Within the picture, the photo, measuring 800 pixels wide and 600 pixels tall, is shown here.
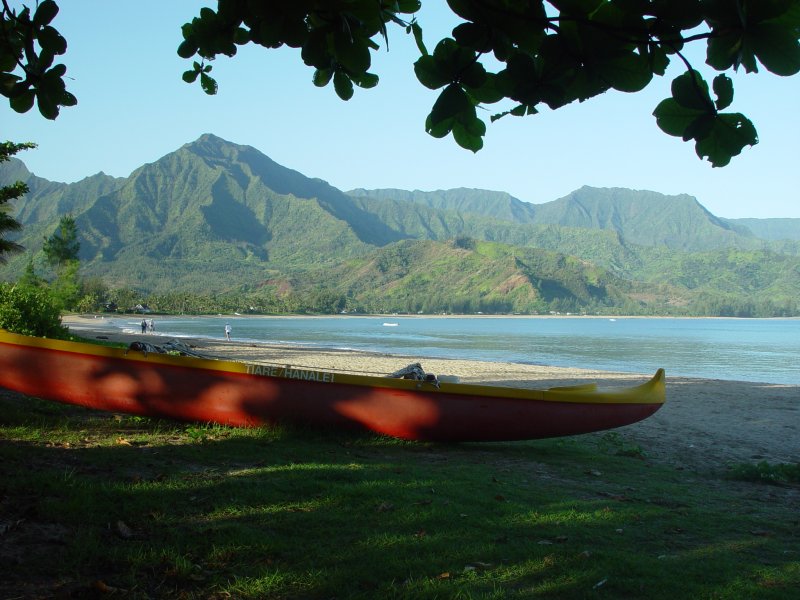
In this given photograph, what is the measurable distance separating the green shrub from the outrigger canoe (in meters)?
3.65

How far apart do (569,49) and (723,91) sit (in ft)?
1.18

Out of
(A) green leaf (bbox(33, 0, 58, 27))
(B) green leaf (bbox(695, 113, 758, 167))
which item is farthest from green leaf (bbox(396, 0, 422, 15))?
(A) green leaf (bbox(33, 0, 58, 27))

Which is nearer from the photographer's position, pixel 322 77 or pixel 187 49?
pixel 322 77

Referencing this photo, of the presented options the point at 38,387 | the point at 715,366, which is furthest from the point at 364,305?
the point at 38,387

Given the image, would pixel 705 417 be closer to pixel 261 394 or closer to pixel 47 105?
pixel 261 394

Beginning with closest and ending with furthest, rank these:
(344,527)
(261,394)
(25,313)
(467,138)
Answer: (467,138)
(344,527)
(261,394)
(25,313)

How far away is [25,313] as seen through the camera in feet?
34.2

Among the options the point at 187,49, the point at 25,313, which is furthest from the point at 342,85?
the point at 25,313

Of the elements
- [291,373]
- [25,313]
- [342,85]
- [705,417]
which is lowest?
[705,417]

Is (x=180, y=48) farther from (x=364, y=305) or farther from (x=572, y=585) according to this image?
(x=364, y=305)

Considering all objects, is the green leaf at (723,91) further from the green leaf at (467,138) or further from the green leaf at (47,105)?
the green leaf at (47,105)

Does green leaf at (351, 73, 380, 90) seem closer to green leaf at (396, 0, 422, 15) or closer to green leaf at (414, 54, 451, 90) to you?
green leaf at (396, 0, 422, 15)

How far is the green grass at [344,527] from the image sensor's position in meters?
2.72

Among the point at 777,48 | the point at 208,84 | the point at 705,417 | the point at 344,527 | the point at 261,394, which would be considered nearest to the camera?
the point at 777,48
